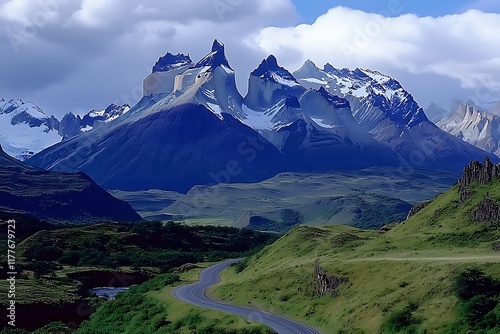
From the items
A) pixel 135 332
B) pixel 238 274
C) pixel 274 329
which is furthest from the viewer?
pixel 238 274

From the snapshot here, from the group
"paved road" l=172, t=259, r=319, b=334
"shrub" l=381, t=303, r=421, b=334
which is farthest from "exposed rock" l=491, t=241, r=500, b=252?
"paved road" l=172, t=259, r=319, b=334

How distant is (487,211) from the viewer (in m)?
103

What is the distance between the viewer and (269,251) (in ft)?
476

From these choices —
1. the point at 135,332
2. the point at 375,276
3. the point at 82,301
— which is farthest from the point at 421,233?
the point at 82,301

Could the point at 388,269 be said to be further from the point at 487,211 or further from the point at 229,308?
the point at 487,211

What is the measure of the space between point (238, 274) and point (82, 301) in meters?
30.4

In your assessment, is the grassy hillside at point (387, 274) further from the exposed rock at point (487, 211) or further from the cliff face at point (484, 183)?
the cliff face at point (484, 183)

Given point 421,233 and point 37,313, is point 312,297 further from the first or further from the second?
point 37,313

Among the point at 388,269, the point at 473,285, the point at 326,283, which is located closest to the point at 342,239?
the point at 326,283

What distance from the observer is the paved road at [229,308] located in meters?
81.0

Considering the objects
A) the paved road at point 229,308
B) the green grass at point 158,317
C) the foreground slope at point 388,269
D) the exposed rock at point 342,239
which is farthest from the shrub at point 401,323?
the exposed rock at point 342,239

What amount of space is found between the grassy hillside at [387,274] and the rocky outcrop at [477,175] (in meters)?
1.69

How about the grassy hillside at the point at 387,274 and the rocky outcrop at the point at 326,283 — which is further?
the rocky outcrop at the point at 326,283

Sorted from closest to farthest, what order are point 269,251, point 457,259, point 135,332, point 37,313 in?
point 457,259 < point 135,332 < point 37,313 < point 269,251
